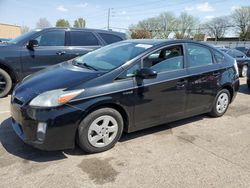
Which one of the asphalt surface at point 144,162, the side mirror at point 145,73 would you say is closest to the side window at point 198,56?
the side mirror at point 145,73

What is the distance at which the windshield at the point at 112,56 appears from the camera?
3.77 m

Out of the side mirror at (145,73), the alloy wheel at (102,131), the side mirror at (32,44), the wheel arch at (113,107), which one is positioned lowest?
the alloy wheel at (102,131)

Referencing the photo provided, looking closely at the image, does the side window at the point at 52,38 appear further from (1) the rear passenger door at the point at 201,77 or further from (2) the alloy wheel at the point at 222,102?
(2) the alloy wheel at the point at 222,102

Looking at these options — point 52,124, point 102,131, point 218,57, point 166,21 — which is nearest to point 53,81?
point 52,124

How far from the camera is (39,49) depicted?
6.45m

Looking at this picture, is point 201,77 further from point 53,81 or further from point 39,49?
point 39,49

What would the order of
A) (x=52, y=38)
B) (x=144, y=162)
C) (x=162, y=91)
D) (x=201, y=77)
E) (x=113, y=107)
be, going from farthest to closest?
(x=52, y=38)
(x=201, y=77)
(x=162, y=91)
(x=113, y=107)
(x=144, y=162)

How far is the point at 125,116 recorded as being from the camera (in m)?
3.67

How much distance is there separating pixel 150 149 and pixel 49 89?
5.33 feet

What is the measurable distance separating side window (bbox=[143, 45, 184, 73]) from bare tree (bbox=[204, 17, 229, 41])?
7858 cm

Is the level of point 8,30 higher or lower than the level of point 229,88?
higher

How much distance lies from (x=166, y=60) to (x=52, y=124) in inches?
81.0

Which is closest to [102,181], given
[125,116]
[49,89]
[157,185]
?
[157,185]

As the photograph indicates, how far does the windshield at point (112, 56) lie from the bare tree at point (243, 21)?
232ft
